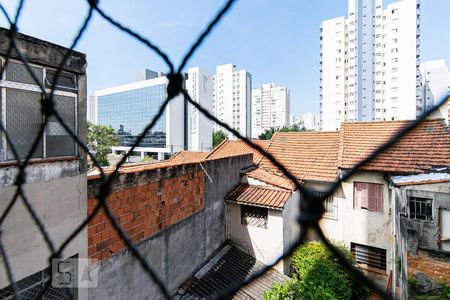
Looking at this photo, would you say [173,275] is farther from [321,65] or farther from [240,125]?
[240,125]

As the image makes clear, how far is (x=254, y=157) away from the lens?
9.69 metres

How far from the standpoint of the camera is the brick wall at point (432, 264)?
12.3 feet

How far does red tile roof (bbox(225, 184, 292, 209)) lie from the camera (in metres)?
6.31

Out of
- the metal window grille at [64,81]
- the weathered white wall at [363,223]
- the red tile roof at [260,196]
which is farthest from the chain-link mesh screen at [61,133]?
the weathered white wall at [363,223]

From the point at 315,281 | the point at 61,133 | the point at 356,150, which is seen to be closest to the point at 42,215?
the point at 61,133

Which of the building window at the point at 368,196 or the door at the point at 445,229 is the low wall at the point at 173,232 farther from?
the door at the point at 445,229

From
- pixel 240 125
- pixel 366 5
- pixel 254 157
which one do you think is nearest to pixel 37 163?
pixel 254 157

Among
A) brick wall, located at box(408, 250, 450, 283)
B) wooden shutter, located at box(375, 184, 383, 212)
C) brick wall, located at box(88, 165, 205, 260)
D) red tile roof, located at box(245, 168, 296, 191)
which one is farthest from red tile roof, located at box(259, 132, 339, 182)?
brick wall, located at box(408, 250, 450, 283)

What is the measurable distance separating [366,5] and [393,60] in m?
7.53

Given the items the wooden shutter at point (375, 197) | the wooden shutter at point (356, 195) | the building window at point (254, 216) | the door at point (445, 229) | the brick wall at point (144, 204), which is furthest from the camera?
the wooden shutter at point (356, 195)

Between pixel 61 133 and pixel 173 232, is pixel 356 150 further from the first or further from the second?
pixel 61 133

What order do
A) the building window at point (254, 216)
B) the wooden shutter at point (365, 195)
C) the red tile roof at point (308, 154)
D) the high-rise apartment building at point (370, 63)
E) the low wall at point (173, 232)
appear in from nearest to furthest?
the low wall at point (173, 232) < the building window at point (254, 216) < the wooden shutter at point (365, 195) < the red tile roof at point (308, 154) < the high-rise apartment building at point (370, 63)

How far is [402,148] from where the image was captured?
737 cm

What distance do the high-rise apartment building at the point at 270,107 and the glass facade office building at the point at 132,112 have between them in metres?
28.6
